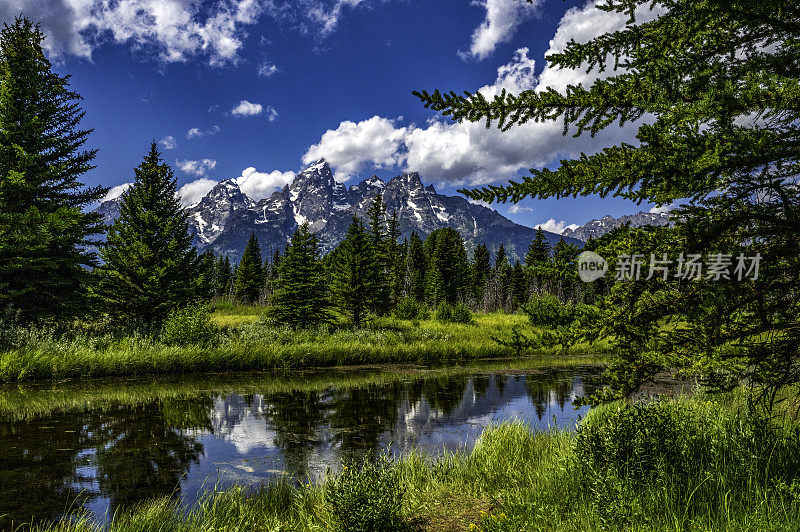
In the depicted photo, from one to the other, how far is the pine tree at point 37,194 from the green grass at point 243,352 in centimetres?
223

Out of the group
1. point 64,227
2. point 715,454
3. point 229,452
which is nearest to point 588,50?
point 715,454

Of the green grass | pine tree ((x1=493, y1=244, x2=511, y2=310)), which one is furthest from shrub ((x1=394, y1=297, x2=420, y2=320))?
pine tree ((x1=493, y1=244, x2=511, y2=310))

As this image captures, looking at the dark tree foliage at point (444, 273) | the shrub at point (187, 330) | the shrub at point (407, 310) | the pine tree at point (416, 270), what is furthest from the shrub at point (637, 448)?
the pine tree at point (416, 270)

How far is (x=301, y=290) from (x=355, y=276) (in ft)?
18.1

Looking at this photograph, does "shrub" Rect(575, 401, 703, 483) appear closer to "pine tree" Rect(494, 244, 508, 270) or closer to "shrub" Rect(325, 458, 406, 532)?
"shrub" Rect(325, 458, 406, 532)

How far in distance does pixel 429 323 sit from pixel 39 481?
31228 mm

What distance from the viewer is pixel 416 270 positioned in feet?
227

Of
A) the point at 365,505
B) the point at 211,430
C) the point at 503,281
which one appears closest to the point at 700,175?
the point at 365,505

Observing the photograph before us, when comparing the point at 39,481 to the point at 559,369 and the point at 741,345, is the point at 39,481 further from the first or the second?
the point at 559,369

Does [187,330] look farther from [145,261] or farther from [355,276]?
[355,276]

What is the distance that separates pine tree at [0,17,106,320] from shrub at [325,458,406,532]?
17478mm

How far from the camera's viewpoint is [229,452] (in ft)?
29.7

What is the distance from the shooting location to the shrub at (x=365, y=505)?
4.37m

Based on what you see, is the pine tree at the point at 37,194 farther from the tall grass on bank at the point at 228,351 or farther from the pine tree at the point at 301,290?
the pine tree at the point at 301,290
